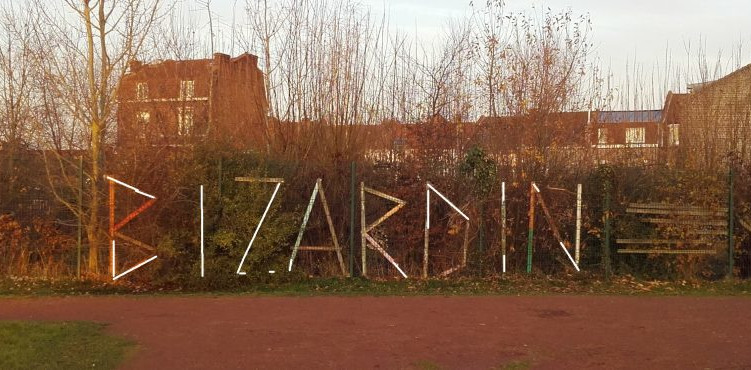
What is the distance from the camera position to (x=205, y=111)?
14.9 metres

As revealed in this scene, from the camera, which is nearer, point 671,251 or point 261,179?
point 261,179

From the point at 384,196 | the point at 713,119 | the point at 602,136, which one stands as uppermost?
the point at 713,119

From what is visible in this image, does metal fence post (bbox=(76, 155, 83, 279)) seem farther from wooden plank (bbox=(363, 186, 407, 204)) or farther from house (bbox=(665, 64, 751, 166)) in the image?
house (bbox=(665, 64, 751, 166))

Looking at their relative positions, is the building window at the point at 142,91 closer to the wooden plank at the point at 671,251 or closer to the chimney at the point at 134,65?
the chimney at the point at 134,65

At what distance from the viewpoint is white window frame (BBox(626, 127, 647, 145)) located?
16.4 m

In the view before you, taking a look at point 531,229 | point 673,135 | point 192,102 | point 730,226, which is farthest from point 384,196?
point 673,135

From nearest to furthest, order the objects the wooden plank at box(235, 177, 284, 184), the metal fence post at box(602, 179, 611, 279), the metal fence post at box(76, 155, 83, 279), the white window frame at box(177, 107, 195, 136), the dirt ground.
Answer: the dirt ground < the wooden plank at box(235, 177, 284, 184) < the metal fence post at box(76, 155, 83, 279) < the metal fence post at box(602, 179, 611, 279) < the white window frame at box(177, 107, 195, 136)

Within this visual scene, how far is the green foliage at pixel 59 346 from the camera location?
275 inches

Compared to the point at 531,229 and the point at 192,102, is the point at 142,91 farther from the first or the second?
the point at 531,229

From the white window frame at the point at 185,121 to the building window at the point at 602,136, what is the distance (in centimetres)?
953

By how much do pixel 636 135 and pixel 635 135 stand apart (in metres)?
0.03

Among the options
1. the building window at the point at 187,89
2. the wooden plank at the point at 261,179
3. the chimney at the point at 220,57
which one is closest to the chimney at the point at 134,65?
the building window at the point at 187,89

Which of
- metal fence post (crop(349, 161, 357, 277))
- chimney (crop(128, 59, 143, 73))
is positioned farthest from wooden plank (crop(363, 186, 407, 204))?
chimney (crop(128, 59, 143, 73))

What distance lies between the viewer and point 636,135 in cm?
1677
